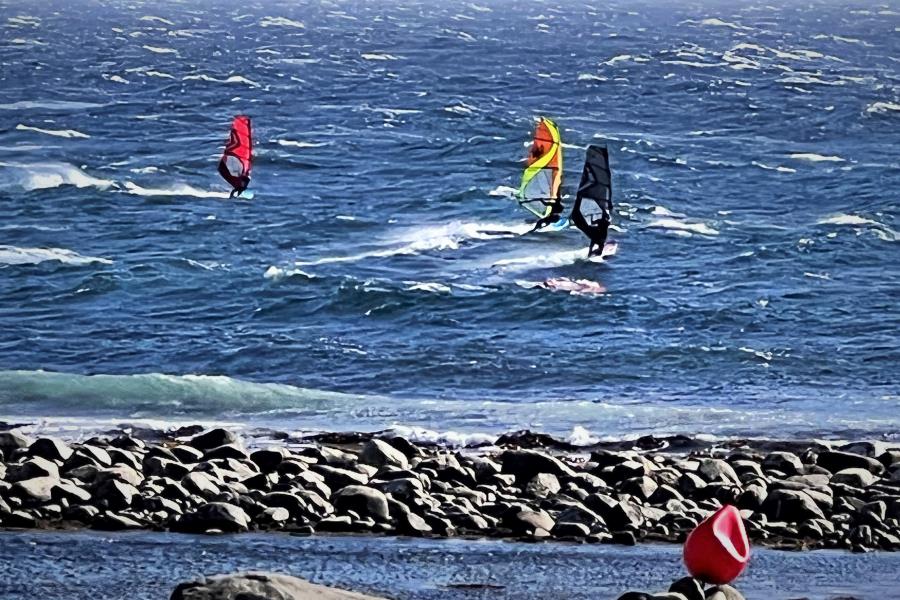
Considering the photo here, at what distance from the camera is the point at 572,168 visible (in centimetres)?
6062

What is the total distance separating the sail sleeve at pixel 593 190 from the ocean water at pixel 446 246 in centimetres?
Answer: 122

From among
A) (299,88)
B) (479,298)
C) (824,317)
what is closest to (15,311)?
(479,298)

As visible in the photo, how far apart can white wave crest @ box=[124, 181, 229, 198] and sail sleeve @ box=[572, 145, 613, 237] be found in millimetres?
14595

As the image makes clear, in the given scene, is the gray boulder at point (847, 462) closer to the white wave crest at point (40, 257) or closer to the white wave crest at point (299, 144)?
the white wave crest at point (40, 257)

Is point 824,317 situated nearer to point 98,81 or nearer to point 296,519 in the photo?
point 296,519

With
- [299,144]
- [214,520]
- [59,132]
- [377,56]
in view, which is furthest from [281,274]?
[377,56]

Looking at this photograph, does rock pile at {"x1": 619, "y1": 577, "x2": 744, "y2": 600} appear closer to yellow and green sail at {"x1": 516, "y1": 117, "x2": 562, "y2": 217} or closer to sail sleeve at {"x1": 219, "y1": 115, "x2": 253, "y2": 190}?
yellow and green sail at {"x1": 516, "y1": 117, "x2": 562, "y2": 217}

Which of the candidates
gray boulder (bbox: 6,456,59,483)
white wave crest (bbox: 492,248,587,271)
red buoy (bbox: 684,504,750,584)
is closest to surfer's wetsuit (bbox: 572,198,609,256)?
white wave crest (bbox: 492,248,587,271)

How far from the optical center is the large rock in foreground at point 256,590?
46.4ft

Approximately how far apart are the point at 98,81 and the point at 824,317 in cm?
5146

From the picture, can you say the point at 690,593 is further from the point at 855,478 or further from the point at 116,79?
the point at 116,79

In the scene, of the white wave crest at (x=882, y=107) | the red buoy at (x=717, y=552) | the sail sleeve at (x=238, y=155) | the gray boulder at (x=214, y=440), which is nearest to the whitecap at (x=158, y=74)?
the white wave crest at (x=882, y=107)

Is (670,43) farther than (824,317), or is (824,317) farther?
(670,43)

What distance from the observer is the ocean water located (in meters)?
31.2
